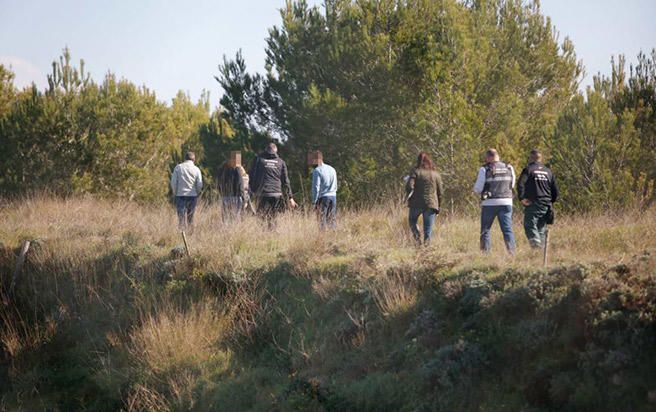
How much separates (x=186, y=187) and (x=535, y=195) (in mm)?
6395

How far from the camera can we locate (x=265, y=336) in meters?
9.59

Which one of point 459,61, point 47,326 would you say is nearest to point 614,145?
point 459,61

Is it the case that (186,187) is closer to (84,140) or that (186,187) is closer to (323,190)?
(323,190)

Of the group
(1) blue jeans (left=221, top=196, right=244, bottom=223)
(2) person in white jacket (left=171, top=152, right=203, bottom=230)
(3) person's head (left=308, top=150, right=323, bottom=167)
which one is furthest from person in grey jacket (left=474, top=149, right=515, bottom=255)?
(2) person in white jacket (left=171, top=152, right=203, bottom=230)

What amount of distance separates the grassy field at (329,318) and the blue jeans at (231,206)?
0.25m

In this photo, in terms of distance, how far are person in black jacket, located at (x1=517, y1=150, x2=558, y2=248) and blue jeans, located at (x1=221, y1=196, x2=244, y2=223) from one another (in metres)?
4.93

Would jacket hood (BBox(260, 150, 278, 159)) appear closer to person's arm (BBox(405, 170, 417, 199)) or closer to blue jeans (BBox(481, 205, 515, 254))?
person's arm (BBox(405, 170, 417, 199))

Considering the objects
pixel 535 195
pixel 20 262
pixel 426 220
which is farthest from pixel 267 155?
pixel 20 262

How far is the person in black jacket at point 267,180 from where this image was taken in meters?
12.6

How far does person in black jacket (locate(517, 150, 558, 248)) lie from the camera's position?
34.4 feet

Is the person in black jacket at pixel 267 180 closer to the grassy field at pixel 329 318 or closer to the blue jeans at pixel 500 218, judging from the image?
the grassy field at pixel 329 318

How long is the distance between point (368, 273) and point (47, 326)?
19.2 feet

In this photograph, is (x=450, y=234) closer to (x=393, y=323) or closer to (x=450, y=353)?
(x=393, y=323)

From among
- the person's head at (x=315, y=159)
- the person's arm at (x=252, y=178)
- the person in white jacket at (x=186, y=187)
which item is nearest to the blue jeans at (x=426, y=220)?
the person's head at (x=315, y=159)
